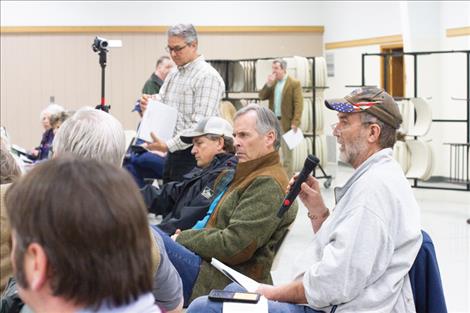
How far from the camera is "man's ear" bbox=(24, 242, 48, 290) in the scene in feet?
3.57

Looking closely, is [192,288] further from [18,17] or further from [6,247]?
[18,17]

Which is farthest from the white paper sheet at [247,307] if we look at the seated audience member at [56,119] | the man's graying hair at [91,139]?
the seated audience member at [56,119]

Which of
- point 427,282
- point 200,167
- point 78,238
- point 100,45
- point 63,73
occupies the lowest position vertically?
point 427,282

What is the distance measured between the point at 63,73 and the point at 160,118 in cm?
958

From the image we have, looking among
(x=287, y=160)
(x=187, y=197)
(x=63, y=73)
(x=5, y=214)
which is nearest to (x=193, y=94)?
(x=187, y=197)

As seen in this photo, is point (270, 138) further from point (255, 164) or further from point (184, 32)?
point (184, 32)

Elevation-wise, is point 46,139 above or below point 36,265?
below

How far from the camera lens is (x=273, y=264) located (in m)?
3.21

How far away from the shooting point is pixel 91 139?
7.57 ft

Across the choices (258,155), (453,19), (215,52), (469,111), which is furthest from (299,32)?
(258,155)

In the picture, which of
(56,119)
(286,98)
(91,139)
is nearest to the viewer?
(91,139)

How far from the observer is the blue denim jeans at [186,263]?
300 cm

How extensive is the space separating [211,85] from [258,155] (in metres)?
1.29

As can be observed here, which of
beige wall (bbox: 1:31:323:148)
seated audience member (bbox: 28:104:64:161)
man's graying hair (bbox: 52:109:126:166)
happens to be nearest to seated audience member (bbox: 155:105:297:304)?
man's graying hair (bbox: 52:109:126:166)
